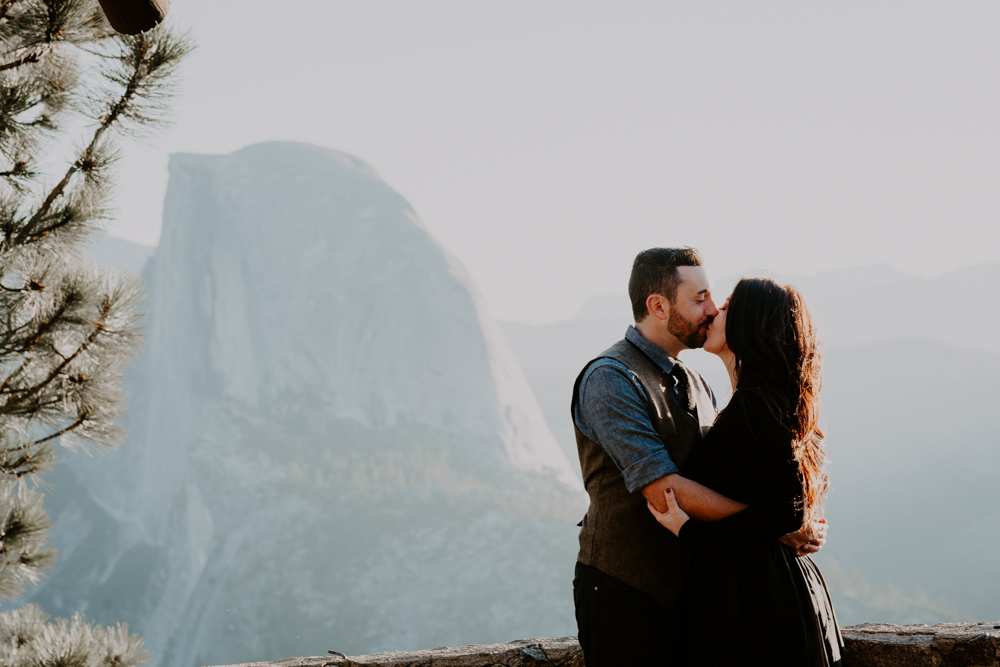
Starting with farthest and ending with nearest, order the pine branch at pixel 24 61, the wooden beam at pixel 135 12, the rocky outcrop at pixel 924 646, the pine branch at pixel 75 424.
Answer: the pine branch at pixel 75 424 → the pine branch at pixel 24 61 → the rocky outcrop at pixel 924 646 → the wooden beam at pixel 135 12

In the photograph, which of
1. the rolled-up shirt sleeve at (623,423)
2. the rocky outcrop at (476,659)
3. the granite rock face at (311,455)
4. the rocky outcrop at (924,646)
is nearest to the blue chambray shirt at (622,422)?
the rolled-up shirt sleeve at (623,423)

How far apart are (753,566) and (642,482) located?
0.40 m

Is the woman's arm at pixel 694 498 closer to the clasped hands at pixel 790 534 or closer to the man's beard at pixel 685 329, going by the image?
the clasped hands at pixel 790 534

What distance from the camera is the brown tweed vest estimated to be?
2.08m

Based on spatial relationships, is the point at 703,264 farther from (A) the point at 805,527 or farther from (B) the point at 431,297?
(B) the point at 431,297

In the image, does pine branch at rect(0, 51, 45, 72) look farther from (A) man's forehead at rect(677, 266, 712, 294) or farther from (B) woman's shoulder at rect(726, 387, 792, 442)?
(B) woman's shoulder at rect(726, 387, 792, 442)

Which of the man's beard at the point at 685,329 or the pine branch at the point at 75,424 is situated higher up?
the man's beard at the point at 685,329

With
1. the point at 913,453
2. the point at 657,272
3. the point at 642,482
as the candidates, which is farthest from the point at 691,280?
the point at 913,453

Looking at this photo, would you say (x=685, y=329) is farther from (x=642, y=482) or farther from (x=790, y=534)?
(x=790, y=534)

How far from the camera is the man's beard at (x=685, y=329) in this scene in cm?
227

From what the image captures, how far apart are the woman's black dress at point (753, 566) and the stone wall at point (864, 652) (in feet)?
1.34

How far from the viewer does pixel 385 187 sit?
254 ft

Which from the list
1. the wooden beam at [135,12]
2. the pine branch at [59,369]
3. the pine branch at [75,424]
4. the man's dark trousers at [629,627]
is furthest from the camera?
the pine branch at [75,424]

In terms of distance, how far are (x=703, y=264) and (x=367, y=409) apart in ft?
209
